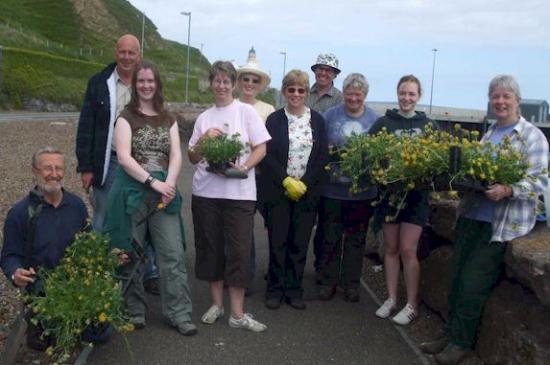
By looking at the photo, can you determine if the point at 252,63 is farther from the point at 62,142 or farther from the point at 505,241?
the point at 62,142

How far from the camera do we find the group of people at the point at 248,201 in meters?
4.76

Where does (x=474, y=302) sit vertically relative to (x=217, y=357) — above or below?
above

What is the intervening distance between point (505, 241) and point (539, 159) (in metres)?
0.58

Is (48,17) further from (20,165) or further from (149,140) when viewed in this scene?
(149,140)

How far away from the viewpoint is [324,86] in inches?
278

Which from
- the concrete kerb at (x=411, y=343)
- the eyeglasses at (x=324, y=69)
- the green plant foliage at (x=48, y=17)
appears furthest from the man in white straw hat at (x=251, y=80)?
the green plant foliage at (x=48, y=17)

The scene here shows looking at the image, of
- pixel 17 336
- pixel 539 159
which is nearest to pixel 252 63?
pixel 539 159

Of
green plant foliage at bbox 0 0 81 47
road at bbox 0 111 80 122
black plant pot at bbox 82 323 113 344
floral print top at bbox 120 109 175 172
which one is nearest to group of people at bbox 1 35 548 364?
floral print top at bbox 120 109 175 172

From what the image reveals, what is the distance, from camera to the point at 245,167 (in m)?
5.56

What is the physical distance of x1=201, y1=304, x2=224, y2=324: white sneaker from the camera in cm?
573

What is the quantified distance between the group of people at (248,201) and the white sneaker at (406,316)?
1 centimetres

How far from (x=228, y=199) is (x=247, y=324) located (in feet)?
3.28

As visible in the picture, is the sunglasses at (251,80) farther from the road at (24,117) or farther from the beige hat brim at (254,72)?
the road at (24,117)

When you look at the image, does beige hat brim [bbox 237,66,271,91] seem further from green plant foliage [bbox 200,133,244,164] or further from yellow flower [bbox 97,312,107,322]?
yellow flower [bbox 97,312,107,322]
